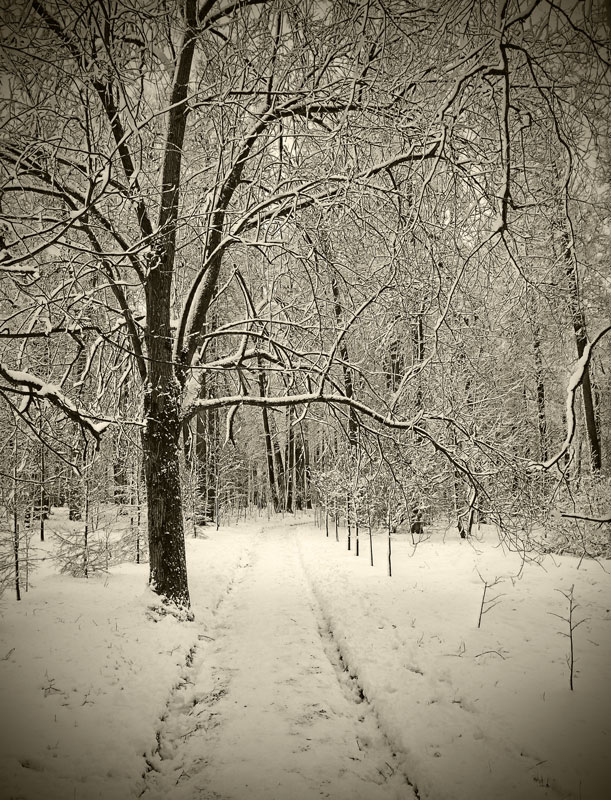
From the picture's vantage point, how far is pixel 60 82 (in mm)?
3311

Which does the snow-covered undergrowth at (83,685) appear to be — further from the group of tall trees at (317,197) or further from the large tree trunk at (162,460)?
the group of tall trees at (317,197)

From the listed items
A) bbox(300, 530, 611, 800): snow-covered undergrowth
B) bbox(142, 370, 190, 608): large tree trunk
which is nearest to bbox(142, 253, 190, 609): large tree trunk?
bbox(142, 370, 190, 608): large tree trunk

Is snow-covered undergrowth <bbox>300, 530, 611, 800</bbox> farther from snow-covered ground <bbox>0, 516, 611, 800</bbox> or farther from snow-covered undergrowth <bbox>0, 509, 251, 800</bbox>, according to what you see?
snow-covered undergrowth <bbox>0, 509, 251, 800</bbox>

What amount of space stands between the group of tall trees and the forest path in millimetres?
1616

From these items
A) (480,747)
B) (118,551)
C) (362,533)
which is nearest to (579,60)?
(480,747)

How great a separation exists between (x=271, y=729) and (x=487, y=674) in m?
2.44

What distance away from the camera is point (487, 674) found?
4637 millimetres

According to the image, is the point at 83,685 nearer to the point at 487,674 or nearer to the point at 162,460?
the point at 162,460

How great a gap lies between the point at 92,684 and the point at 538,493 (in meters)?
5.28

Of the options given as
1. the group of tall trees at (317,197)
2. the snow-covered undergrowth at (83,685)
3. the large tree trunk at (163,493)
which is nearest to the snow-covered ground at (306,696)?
the snow-covered undergrowth at (83,685)

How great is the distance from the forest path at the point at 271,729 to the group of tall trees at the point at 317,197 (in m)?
1.62

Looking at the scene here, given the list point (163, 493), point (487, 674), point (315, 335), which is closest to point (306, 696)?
point (487, 674)

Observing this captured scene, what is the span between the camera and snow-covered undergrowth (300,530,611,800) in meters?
3.21

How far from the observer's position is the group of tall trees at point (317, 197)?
2799 millimetres
